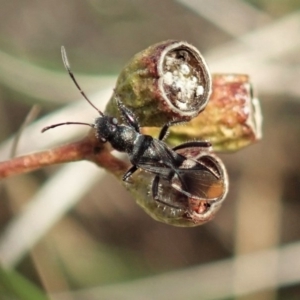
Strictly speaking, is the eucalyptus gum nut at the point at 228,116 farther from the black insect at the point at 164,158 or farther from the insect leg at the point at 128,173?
the insect leg at the point at 128,173

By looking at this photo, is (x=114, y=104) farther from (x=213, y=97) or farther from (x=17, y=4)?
(x=17, y=4)

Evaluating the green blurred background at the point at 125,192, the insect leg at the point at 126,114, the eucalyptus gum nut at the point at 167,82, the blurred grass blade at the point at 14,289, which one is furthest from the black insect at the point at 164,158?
the green blurred background at the point at 125,192

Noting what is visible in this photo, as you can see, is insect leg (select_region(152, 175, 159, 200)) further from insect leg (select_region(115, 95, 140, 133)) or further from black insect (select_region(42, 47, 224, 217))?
insect leg (select_region(115, 95, 140, 133))

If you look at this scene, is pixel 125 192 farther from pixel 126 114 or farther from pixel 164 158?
pixel 126 114

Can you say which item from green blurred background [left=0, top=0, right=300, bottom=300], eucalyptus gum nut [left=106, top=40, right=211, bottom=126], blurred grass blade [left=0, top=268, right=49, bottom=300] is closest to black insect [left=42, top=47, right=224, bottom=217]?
eucalyptus gum nut [left=106, top=40, right=211, bottom=126]

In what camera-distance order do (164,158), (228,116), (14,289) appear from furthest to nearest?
(14,289)
(164,158)
(228,116)

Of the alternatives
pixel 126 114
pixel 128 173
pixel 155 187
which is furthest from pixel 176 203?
pixel 126 114

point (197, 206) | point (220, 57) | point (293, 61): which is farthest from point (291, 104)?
point (197, 206)
